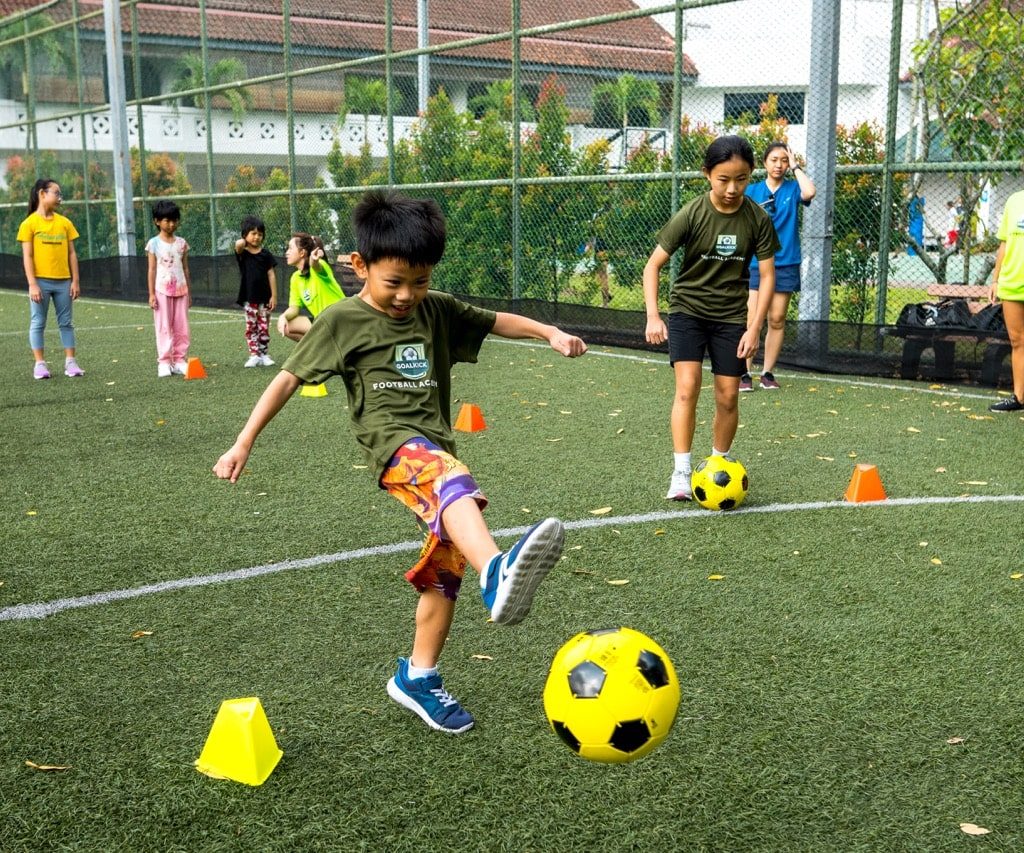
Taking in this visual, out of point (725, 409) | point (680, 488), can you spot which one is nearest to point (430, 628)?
point (680, 488)

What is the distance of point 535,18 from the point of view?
14.9 m

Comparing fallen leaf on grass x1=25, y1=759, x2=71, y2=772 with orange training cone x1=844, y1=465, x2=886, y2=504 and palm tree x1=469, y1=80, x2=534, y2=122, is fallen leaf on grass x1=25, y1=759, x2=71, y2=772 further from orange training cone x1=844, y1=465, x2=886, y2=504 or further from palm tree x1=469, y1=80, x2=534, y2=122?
palm tree x1=469, y1=80, x2=534, y2=122

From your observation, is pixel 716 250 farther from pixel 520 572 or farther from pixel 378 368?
pixel 520 572

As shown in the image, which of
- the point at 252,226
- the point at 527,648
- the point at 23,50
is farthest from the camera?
the point at 23,50

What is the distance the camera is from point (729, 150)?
18.6ft

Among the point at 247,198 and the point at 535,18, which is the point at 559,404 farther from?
the point at 247,198

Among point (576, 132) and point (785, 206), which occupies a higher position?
point (576, 132)

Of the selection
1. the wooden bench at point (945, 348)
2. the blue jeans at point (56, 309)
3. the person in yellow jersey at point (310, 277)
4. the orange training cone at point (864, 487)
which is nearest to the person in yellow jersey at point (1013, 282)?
the wooden bench at point (945, 348)

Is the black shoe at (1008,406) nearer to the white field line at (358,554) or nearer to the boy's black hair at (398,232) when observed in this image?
the white field line at (358,554)

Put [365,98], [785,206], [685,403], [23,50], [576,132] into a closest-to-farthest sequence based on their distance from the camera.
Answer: [685,403], [785,206], [576,132], [365,98], [23,50]

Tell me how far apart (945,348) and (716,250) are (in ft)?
16.5

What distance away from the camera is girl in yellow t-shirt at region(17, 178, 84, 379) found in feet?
35.9

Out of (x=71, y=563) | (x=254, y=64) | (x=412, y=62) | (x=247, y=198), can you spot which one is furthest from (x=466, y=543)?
(x=254, y=64)

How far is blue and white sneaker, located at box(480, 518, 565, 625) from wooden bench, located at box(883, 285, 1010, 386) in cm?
806
